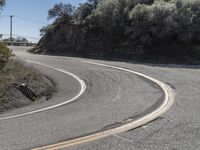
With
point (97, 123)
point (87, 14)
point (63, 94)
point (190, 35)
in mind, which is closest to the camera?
point (97, 123)

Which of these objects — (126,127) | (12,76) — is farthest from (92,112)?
(12,76)

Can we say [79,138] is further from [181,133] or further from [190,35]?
[190,35]

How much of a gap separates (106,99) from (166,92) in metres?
2.10

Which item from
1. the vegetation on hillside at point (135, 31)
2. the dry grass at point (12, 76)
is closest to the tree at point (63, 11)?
the vegetation on hillside at point (135, 31)

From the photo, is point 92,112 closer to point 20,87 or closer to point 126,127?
point 126,127

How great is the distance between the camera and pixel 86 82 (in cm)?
1856

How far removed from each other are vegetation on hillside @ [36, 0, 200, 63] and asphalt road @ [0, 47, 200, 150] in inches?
415

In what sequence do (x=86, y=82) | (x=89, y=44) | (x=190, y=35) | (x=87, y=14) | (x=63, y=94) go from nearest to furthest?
(x=63, y=94), (x=86, y=82), (x=190, y=35), (x=89, y=44), (x=87, y=14)

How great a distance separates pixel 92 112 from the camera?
430 inches

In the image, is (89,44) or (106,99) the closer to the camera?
(106,99)

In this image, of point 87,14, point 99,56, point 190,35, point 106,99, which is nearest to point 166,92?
point 106,99

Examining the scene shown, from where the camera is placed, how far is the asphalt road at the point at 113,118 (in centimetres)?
769

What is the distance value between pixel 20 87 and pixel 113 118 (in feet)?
23.1

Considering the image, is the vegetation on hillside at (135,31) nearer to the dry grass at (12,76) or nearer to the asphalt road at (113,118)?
the asphalt road at (113,118)
